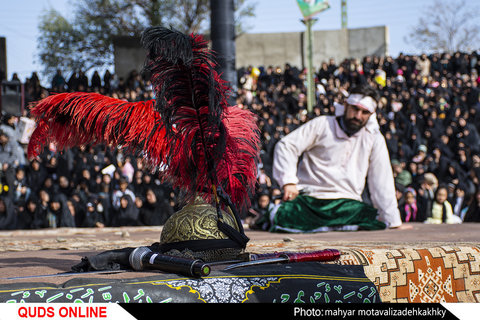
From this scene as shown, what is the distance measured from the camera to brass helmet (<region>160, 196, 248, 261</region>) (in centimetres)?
263

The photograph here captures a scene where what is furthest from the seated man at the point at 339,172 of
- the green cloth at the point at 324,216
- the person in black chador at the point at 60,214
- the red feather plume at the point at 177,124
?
the person in black chador at the point at 60,214

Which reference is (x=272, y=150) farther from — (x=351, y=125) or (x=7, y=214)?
(x=351, y=125)

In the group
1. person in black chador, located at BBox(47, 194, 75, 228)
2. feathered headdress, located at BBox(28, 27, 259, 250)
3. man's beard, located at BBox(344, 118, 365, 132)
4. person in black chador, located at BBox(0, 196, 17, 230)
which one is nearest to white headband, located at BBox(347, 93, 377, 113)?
man's beard, located at BBox(344, 118, 365, 132)

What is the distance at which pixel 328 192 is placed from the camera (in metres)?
5.95

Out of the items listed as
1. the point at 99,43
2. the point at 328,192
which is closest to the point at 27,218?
the point at 328,192

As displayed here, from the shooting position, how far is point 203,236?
2650 mm

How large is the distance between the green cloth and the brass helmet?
303 centimetres

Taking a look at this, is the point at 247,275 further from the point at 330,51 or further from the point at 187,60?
the point at 330,51

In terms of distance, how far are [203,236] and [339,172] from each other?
3.46 meters

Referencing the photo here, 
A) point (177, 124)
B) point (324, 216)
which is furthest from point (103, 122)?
point (324, 216)

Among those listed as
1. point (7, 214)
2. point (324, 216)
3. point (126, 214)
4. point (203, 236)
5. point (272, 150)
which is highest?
point (272, 150)

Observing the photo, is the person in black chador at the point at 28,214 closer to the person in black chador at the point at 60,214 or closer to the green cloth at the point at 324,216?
the person in black chador at the point at 60,214

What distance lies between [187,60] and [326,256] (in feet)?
3.37

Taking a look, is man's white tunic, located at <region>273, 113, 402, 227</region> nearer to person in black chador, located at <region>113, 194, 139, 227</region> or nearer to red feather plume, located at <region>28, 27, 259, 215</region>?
red feather plume, located at <region>28, 27, 259, 215</region>
